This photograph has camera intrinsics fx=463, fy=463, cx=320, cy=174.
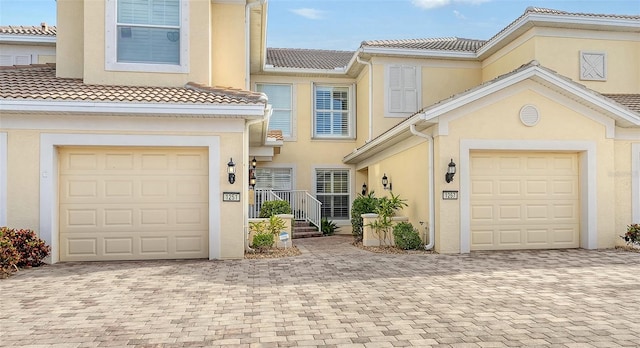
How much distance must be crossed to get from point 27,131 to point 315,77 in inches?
401

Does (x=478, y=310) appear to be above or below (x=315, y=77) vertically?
below

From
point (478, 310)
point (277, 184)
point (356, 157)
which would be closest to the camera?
point (478, 310)

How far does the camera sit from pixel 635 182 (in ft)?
34.8

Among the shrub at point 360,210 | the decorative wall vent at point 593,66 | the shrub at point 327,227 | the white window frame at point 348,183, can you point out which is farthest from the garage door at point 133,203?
the decorative wall vent at point 593,66

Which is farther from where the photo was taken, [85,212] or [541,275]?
[85,212]

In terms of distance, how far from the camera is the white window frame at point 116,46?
9.77 meters

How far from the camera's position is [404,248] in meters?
10.3

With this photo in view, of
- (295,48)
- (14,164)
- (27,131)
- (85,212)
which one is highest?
(295,48)

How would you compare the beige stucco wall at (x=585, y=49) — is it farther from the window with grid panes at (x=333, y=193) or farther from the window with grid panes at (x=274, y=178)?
the window with grid panes at (x=274, y=178)

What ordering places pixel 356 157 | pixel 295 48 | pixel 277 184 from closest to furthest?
pixel 356 157
pixel 277 184
pixel 295 48

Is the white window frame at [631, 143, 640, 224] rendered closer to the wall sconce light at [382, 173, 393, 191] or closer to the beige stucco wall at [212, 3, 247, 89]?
the wall sconce light at [382, 173, 393, 191]

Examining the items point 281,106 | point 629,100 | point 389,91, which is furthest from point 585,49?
point 281,106

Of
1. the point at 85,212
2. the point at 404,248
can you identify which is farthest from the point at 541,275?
the point at 85,212

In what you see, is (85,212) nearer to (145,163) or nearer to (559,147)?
(145,163)
